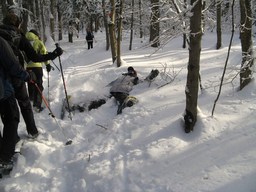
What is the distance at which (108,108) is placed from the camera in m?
6.97

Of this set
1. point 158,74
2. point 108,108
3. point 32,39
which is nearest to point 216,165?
point 108,108

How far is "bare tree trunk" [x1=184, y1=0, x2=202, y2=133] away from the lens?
14.3 ft

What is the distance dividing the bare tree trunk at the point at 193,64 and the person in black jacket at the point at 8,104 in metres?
2.49

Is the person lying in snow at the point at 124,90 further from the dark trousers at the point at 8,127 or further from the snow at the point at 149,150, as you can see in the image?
the dark trousers at the point at 8,127

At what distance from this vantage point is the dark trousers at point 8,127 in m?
4.34

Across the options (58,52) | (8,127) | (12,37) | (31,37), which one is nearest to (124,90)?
(58,52)

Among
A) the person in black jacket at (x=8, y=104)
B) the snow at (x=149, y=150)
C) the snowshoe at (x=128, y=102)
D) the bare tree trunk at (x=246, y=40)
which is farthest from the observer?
the snowshoe at (x=128, y=102)

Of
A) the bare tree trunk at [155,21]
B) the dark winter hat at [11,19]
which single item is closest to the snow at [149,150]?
the bare tree trunk at [155,21]

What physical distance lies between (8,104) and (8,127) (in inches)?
13.6

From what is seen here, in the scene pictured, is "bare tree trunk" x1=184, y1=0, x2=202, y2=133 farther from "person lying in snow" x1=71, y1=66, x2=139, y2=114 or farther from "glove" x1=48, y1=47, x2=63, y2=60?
"glove" x1=48, y1=47, x2=63, y2=60

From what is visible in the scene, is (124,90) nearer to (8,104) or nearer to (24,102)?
(24,102)

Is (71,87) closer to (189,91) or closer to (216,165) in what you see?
(189,91)

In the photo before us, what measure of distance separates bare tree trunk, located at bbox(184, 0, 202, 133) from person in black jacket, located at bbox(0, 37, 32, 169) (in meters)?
2.49

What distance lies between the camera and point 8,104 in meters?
4.32
